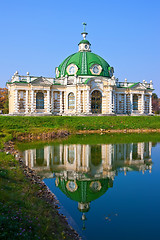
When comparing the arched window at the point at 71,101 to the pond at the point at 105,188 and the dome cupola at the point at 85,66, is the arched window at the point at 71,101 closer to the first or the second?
the dome cupola at the point at 85,66

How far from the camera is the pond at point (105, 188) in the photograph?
7395 millimetres

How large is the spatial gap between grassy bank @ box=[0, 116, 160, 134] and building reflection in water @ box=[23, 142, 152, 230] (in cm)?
1123

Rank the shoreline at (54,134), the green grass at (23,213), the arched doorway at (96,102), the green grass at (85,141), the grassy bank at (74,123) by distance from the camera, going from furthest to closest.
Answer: the arched doorway at (96,102), the grassy bank at (74,123), the shoreline at (54,134), the green grass at (85,141), the green grass at (23,213)

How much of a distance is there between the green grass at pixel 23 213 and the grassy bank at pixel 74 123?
19786 millimetres

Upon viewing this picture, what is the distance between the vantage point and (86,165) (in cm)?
1512

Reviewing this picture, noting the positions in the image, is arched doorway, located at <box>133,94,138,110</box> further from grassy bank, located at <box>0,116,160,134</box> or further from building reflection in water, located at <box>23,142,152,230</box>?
building reflection in water, located at <box>23,142,152,230</box>

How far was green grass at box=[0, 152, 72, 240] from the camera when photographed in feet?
17.9

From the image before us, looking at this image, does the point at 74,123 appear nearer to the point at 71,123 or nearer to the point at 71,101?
the point at 71,123

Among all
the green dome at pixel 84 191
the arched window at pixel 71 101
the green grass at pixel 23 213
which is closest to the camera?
the green grass at pixel 23 213

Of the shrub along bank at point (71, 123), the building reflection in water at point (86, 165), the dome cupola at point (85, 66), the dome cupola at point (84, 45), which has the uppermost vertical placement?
the dome cupola at point (84, 45)

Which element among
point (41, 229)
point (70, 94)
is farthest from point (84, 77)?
point (41, 229)

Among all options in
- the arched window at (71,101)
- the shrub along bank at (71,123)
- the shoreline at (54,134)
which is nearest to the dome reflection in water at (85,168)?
the shoreline at (54,134)

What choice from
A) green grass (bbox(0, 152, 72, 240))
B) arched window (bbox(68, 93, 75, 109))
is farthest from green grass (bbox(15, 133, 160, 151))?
arched window (bbox(68, 93, 75, 109))

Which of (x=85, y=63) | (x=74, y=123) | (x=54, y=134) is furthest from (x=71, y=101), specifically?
(x=54, y=134)
